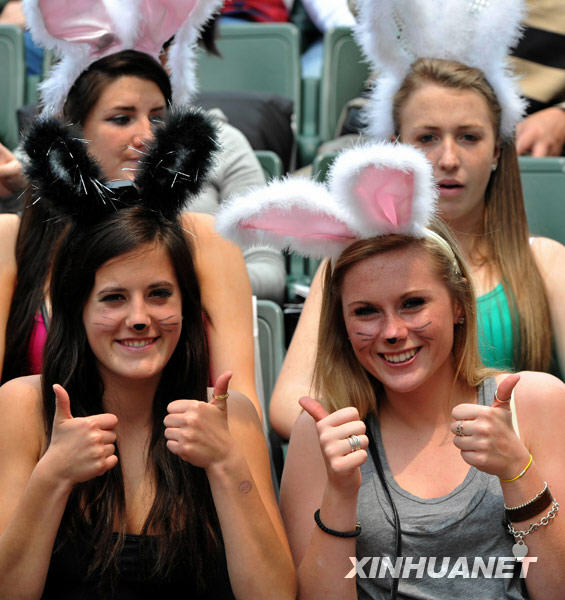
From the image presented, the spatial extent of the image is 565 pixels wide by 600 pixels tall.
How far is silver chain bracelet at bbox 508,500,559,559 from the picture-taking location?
1.71m

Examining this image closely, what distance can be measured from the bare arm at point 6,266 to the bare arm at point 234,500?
0.59 metres

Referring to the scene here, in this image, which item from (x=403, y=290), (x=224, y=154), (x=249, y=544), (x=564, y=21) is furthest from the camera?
(x=564, y=21)

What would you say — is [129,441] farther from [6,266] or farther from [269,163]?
[269,163]

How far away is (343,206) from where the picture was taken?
1.83 metres

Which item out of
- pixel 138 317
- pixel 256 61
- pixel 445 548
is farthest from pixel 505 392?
pixel 256 61

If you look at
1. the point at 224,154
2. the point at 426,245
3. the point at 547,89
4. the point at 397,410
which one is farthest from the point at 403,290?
the point at 547,89

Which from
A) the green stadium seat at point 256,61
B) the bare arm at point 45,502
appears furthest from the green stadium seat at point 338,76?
the bare arm at point 45,502

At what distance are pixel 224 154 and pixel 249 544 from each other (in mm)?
1549

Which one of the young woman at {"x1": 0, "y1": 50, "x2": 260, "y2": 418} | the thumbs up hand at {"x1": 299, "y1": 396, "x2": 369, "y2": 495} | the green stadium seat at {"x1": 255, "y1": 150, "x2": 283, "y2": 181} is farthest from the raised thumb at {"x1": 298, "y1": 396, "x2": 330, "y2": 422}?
the green stadium seat at {"x1": 255, "y1": 150, "x2": 283, "y2": 181}

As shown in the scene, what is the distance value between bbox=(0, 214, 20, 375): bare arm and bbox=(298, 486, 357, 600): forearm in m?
0.80

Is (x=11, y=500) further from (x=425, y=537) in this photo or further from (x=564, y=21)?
(x=564, y=21)

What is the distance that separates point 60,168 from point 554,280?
47.3 inches

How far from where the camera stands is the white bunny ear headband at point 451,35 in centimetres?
260

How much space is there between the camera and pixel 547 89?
11.0 ft
